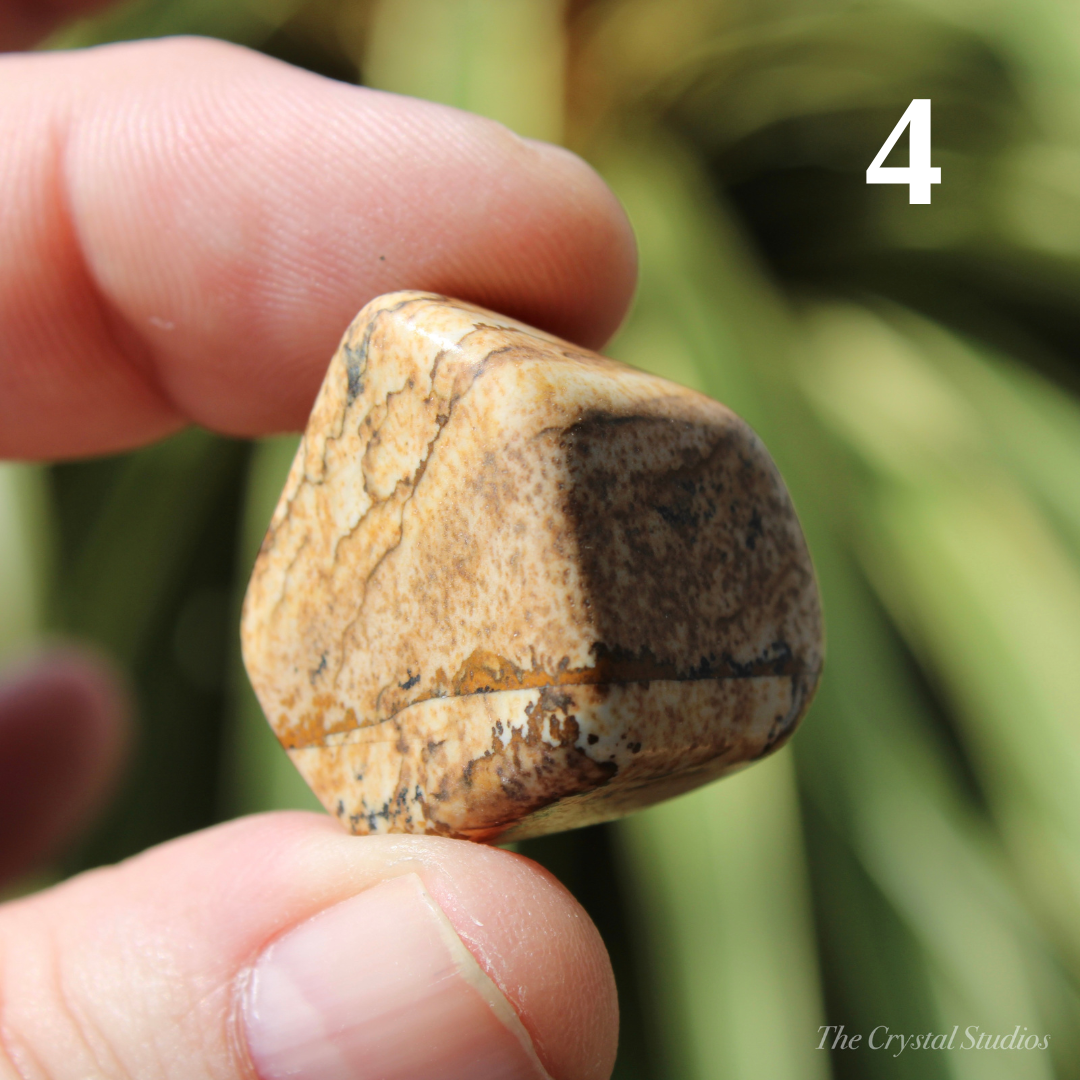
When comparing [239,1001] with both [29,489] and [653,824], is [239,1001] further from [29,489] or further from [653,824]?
[29,489]

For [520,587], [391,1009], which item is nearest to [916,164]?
[520,587]

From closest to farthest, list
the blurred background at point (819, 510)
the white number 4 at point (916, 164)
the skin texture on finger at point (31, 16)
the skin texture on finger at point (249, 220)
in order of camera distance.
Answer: the skin texture on finger at point (249, 220)
the blurred background at point (819, 510)
the skin texture on finger at point (31, 16)
the white number 4 at point (916, 164)

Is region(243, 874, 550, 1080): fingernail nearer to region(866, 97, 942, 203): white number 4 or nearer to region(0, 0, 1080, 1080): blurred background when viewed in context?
region(0, 0, 1080, 1080): blurred background

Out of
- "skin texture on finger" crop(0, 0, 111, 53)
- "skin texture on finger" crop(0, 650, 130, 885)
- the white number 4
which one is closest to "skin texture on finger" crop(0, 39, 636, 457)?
"skin texture on finger" crop(0, 0, 111, 53)

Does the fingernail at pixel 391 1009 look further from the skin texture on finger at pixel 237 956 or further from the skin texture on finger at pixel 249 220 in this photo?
the skin texture on finger at pixel 249 220

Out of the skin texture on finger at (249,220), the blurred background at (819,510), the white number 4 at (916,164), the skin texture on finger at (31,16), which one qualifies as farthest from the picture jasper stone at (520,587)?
the white number 4 at (916,164)

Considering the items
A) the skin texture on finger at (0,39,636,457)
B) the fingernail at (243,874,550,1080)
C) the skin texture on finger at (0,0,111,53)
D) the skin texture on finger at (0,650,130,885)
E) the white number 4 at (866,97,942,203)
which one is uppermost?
the skin texture on finger at (0,0,111,53)
